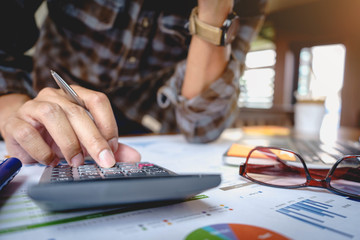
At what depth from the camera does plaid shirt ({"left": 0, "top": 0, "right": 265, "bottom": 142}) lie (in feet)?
2.10

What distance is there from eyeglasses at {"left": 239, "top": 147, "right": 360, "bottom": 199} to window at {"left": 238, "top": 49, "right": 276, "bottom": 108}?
483 cm

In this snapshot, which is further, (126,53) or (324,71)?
(324,71)

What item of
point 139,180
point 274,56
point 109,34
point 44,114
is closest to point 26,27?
point 109,34

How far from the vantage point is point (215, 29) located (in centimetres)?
57

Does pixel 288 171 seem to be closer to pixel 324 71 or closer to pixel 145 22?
pixel 145 22

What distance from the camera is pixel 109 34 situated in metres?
0.76

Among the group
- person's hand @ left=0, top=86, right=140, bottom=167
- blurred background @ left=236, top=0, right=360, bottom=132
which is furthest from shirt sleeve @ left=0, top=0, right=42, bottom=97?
blurred background @ left=236, top=0, right=360, bottom=132

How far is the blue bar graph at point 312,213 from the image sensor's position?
0.21 m

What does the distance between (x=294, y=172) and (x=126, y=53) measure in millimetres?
617

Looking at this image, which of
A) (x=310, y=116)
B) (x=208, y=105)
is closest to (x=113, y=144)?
(x=208, y=105)

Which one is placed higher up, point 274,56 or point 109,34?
point 274,56

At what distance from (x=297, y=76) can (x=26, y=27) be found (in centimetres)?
484

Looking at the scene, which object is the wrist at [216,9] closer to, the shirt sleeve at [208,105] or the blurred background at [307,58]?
the shirt sleeve at [208,105]

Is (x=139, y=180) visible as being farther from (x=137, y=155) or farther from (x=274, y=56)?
(x=274, y=56)
